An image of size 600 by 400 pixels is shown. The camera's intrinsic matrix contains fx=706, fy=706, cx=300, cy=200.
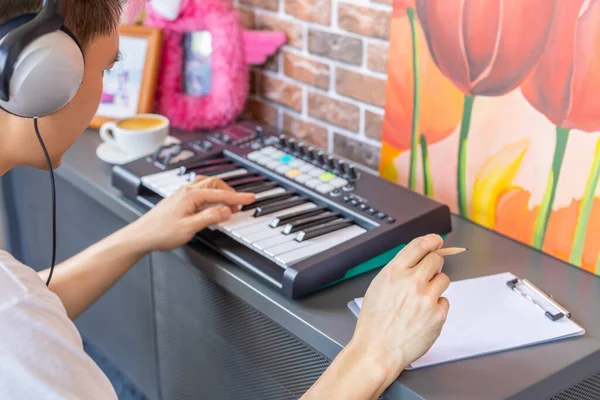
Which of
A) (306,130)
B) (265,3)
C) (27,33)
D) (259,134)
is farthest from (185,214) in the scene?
(265,3)

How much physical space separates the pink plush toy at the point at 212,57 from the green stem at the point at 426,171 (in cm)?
46

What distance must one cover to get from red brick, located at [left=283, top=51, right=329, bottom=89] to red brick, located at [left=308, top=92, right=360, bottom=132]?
1.2 inches

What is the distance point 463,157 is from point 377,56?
275 mm

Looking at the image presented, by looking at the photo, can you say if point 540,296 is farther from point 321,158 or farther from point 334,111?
point 334,111

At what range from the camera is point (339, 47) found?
56.6 inches

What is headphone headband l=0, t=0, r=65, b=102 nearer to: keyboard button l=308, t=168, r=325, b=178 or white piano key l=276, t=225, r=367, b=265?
white piano key l=276, t=225, r=367, b=265

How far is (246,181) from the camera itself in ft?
4.02

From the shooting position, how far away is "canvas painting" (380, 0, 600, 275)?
103 centimetres

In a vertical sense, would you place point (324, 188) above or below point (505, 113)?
below

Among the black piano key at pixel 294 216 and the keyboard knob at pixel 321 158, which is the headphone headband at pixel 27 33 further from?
the keyboard knob at pixel 321 158

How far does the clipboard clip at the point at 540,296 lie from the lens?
922 mm

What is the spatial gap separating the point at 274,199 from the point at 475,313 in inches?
15.4

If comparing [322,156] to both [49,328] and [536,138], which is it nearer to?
[536,138]

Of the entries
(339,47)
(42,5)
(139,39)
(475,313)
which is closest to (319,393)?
(475,313)
